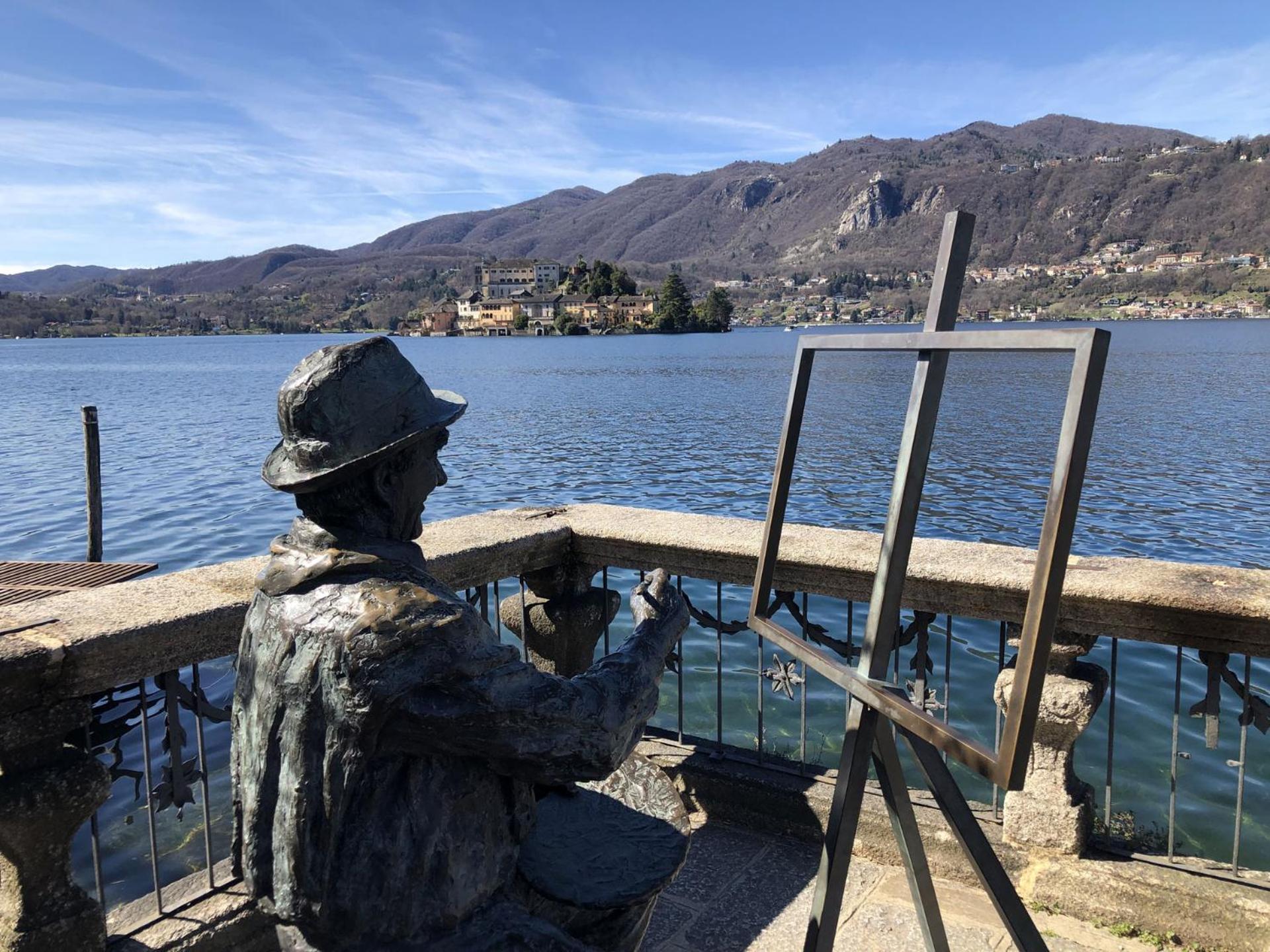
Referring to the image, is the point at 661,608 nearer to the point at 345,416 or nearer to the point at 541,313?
the point at 345,416

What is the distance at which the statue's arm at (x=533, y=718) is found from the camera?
6.09 ft

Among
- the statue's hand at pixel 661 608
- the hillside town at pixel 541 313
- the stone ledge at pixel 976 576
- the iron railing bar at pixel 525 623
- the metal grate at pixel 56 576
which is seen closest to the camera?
the statue's hand at pixel 661 608

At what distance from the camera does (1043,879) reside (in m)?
3.49

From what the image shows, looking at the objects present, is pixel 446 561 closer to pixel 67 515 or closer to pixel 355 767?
pixel 355 767

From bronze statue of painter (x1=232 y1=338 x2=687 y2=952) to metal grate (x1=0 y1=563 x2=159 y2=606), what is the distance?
778cm

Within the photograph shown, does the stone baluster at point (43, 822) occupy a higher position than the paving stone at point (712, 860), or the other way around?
the stone baluster at point (43, 822)

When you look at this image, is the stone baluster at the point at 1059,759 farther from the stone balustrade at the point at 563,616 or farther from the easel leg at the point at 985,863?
the easel leg at the point at 985,863

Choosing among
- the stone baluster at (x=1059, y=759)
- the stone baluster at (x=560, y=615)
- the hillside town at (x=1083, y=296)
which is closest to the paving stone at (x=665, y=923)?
the stone baluster at (x=560, y=615)

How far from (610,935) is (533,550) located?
7.25ft

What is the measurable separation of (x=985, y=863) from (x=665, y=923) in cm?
191

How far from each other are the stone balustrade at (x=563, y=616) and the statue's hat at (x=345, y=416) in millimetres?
1281

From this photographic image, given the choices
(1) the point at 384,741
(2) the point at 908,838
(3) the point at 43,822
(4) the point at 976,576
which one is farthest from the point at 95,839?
(4) the point at 976,576

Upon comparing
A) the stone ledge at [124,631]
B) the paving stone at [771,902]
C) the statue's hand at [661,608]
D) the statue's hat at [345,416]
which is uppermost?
the statue's hat at [345,416]

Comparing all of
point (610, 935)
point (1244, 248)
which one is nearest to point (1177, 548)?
point (610, 935)
